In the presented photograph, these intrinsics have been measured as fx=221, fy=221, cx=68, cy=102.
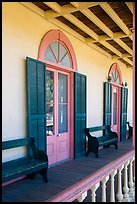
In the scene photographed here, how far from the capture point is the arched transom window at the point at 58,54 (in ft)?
14.5

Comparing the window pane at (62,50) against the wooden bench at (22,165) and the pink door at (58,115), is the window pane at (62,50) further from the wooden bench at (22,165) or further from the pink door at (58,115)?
the wooden bench at (22,165)

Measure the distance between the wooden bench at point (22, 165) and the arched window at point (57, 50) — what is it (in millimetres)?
1597

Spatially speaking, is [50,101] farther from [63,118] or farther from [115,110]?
[115,110]

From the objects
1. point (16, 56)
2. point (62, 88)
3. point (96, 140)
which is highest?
point (16, 56)

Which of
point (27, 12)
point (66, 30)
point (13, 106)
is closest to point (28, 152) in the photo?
point (13, 106)

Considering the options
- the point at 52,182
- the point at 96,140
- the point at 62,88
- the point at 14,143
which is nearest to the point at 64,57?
the point at 62,88

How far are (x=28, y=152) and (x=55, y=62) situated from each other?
1.90 metres

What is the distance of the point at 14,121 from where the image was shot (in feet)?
11.7

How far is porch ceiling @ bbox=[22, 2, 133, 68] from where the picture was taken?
12.6 ft

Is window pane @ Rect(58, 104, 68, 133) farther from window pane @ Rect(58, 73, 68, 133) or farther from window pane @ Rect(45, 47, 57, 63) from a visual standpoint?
window pane @ Rect(45, 47, 57, 63)

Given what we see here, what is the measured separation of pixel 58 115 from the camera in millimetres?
4859

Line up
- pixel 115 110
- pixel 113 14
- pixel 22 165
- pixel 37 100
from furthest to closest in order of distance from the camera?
1. pixel 115 110
2. pixel 113 14
3. pixel 37 100
4. pixel 22 165

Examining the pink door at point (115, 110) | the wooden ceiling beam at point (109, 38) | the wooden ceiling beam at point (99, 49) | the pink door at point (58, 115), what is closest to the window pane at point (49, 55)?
the pink door at point (58, 115)

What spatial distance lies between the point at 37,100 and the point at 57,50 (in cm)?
129
